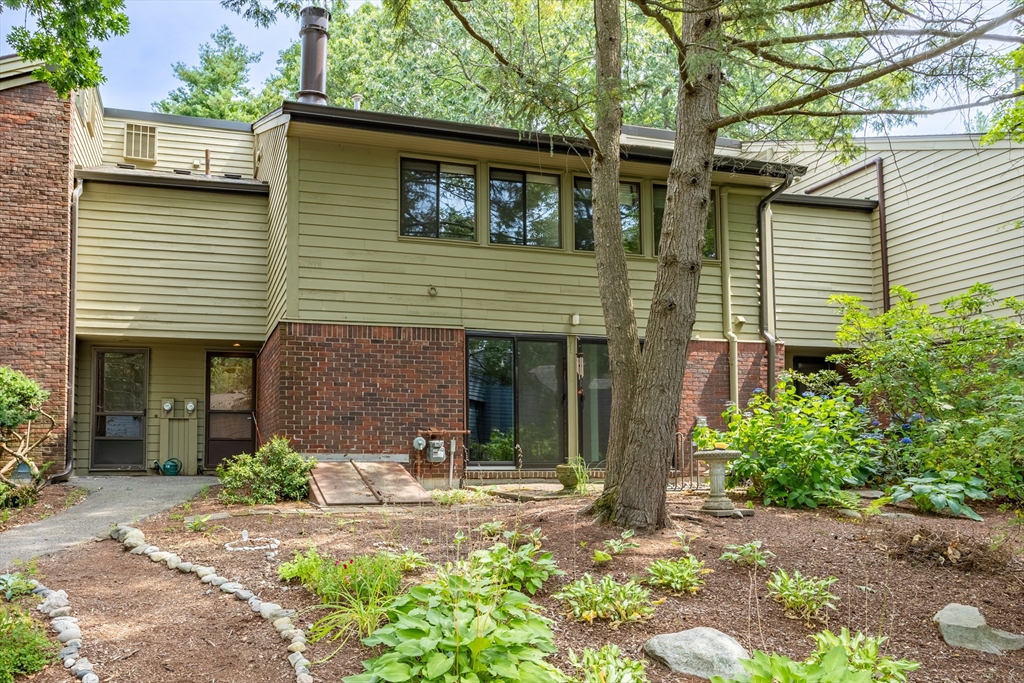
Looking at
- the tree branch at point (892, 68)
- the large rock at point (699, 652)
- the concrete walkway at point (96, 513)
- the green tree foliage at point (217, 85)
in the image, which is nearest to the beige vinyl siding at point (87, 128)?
the concrete walkway at point (96, 513)

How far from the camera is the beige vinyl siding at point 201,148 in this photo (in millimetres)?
15344

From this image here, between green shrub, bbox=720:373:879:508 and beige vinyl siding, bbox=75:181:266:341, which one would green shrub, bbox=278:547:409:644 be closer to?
green shrub, bbox=720:373:879:508

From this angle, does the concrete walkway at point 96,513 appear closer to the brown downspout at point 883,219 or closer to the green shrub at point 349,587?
the green shrub at point 349,587

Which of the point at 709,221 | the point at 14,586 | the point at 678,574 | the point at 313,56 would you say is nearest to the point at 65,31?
the point at 14,586

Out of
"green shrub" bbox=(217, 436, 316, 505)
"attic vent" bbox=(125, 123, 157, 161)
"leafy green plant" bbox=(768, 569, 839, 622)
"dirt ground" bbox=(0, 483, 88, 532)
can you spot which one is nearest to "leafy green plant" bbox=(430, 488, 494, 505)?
"green shrub" bbox=(217, 436, 316, 505)

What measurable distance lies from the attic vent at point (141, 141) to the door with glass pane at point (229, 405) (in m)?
4.28

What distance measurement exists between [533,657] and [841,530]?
3.43 m

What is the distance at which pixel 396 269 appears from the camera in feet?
34.9

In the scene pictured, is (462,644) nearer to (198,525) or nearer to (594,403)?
(198,525)

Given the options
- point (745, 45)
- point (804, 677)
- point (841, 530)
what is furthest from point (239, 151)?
point (804, 677)

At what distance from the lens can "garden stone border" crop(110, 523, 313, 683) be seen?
3.74 metres

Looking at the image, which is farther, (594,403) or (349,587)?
(594,403)

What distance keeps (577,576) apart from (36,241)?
9476mm

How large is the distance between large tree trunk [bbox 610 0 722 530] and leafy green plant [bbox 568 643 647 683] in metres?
1.90
